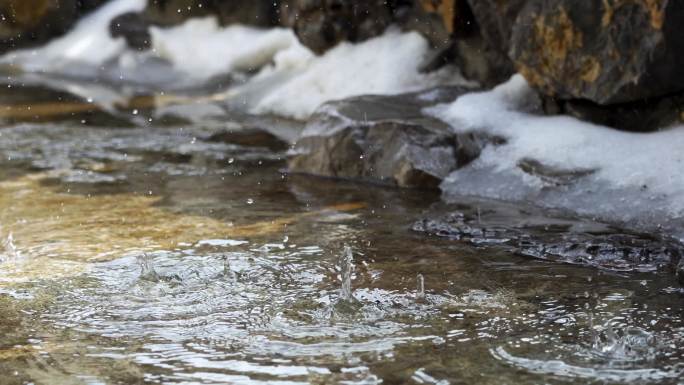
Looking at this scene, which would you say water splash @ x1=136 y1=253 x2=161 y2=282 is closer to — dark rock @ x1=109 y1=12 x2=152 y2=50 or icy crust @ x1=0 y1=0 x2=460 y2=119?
icy crust @ x1=0 y1=0 x2=460 y2=119

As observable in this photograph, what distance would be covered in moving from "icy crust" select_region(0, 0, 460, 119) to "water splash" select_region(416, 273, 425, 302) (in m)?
3.96

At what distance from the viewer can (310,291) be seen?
4.07 meters

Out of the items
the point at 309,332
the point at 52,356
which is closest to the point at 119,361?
the point at 52,356

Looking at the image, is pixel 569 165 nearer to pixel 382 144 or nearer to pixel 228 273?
pixel 382 144

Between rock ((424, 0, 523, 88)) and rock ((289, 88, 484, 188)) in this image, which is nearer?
rock ((289, 88, 484, 188))

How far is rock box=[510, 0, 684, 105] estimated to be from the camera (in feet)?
17.6

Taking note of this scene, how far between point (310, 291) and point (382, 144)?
98.6 inches

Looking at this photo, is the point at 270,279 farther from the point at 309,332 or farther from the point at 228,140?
the point at 228,140

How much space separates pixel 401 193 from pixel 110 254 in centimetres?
197

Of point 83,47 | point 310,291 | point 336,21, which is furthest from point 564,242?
point 83,47

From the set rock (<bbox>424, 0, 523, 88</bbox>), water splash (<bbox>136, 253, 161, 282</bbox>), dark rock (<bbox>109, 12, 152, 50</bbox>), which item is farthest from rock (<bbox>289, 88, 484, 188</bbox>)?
dark rock (<bbox>109, 12, 152, 50</bbox>)

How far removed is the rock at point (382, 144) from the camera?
624cm

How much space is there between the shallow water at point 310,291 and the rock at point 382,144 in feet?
0.62

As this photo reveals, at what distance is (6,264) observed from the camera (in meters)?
4.63
